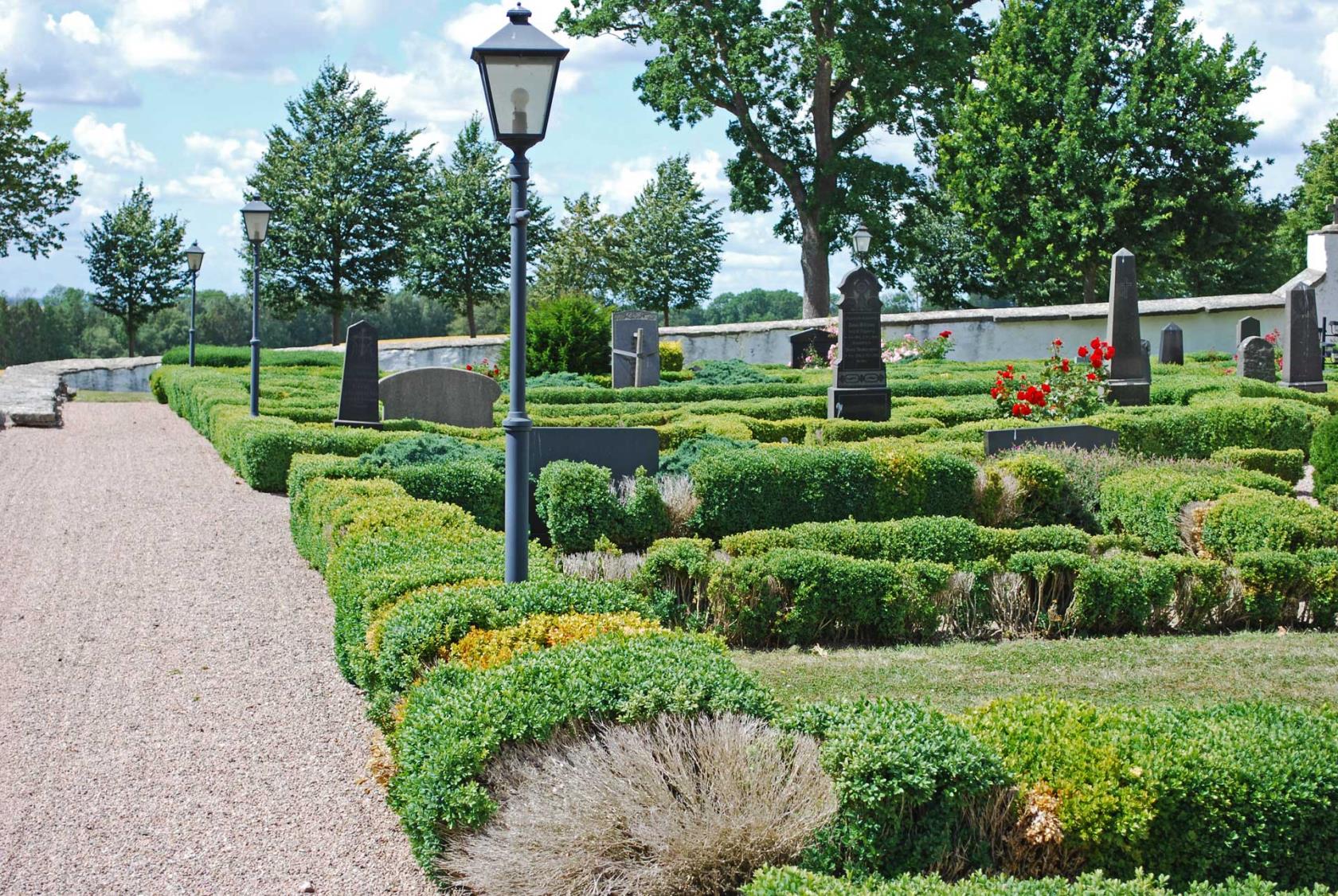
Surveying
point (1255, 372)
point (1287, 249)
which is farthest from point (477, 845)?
point (1287, 249)

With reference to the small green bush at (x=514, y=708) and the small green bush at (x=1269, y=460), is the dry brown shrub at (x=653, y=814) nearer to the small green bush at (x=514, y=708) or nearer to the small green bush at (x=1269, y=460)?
the small green bush at (x=514, y=708)

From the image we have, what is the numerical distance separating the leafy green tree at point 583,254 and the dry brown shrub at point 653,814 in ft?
107

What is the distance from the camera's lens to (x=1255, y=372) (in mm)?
16844

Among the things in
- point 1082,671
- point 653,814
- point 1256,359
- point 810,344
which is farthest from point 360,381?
point 810,344

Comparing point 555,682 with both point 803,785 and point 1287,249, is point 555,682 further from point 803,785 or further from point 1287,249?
point 1287,249

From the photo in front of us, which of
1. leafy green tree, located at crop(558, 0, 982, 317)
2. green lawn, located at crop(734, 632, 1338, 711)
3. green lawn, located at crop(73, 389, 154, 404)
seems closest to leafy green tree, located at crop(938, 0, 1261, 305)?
leafy green tree, located at crop(558, 0, 982, 317)

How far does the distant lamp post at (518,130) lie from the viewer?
496 cm

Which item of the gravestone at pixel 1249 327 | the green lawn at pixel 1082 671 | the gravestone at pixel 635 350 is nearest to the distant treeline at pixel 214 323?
the gravestone at pixel 1249 327

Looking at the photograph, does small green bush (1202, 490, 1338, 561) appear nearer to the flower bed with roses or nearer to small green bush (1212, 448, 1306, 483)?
small green bush (1212, 448, 1306, 483)

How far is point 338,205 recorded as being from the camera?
33719 mm

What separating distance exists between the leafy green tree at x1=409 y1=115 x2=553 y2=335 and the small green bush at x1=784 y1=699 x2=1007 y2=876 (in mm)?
32121

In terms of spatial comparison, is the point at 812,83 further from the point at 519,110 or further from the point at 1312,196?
the point at 519,110

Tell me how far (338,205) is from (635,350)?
673 inches

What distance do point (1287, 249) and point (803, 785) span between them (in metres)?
39.9
